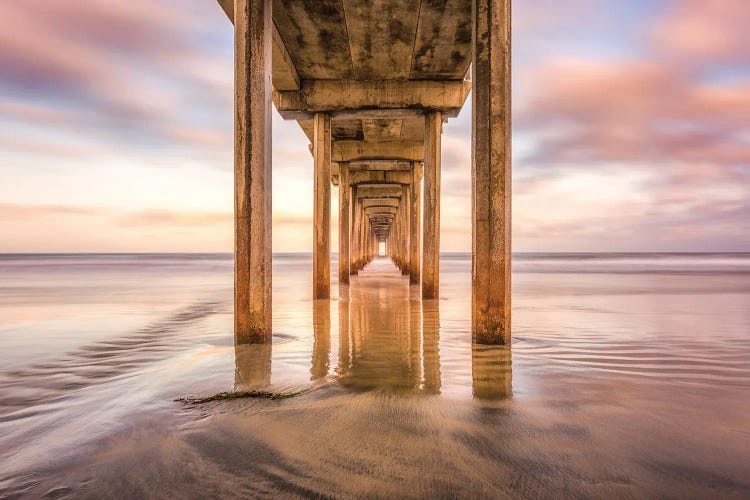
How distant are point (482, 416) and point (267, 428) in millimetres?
1411

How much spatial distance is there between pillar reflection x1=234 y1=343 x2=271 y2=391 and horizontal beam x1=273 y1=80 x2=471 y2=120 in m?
7.52

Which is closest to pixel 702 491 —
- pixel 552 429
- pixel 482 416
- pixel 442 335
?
pixel 552 429

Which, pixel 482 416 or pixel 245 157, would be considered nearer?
pixel 482 416

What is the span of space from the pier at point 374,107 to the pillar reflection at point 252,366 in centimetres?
26

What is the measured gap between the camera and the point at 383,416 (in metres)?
2.80

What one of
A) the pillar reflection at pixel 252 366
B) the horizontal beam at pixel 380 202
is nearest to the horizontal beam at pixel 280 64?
the pillar reflection at pixel 252 366

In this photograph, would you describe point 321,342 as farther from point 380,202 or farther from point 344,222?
point 380,202

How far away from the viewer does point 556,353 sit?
184 inches

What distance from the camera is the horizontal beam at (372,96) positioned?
1059 cm

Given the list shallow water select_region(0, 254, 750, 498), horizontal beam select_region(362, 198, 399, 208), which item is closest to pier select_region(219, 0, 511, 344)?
shallow water select_region(0, 254, 750, 498)

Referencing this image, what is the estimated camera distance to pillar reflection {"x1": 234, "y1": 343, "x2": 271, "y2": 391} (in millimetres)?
3516

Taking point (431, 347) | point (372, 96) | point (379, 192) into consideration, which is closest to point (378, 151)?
point (372, 96)

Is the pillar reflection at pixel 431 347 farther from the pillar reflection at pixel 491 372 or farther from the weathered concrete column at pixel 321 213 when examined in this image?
the weathered concrete column at pixel 321 213

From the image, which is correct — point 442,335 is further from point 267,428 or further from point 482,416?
point 267,428
